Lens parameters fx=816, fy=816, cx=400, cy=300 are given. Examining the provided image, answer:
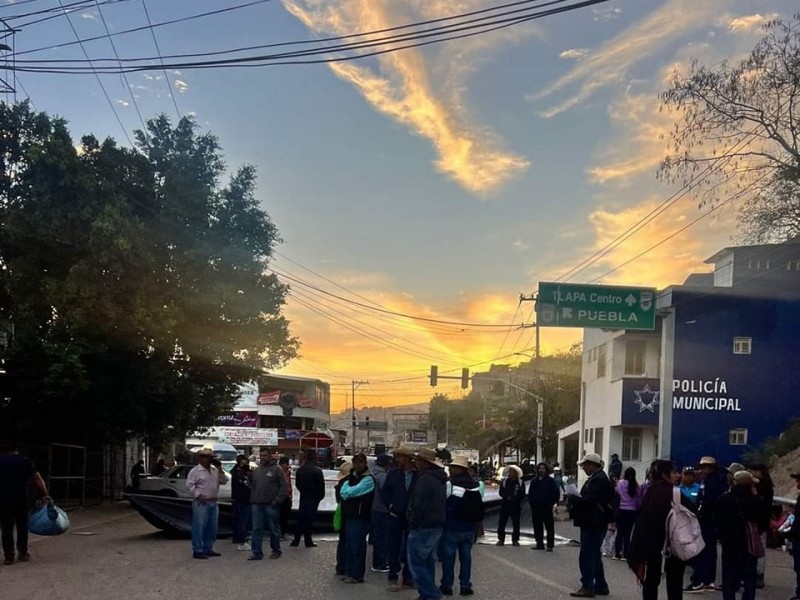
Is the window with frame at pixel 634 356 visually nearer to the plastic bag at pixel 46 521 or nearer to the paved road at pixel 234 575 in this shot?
the paved road at pixel 234 575

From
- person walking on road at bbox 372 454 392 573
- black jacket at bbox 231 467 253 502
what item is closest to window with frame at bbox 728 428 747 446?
black jacket at bbox 231 467 253 502

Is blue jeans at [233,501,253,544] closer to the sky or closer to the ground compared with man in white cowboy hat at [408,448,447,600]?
closer to the ground

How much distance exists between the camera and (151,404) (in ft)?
87.9

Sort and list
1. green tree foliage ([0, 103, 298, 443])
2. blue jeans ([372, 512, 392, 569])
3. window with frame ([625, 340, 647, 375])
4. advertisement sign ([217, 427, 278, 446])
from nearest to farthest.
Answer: blue jeans ([372, 512, 392, 569]) → green tree foliage ([0, 103, 298, 443]) → window with frame ([625, 340, 647, 375]) → advertisement sign ([217, 427, 278, 446])

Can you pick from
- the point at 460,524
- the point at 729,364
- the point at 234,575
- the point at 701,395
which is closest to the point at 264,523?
the point at 234,575

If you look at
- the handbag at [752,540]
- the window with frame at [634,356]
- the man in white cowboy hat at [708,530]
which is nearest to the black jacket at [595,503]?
the handbag at [752,540]

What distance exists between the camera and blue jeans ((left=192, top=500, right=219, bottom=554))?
42.0ft

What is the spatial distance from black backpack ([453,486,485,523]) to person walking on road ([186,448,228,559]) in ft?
16.1

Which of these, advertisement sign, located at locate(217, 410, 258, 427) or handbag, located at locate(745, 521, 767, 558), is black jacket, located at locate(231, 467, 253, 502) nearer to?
handbag, located at locate(745, 521, 767, 558)

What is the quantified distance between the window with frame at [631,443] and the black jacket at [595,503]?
2575 cm

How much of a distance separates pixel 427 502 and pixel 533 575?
154 inches

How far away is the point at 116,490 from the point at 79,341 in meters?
12.3

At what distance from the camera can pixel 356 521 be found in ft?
35.5

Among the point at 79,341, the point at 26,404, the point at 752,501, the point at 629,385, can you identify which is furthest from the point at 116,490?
the point at 752,501
